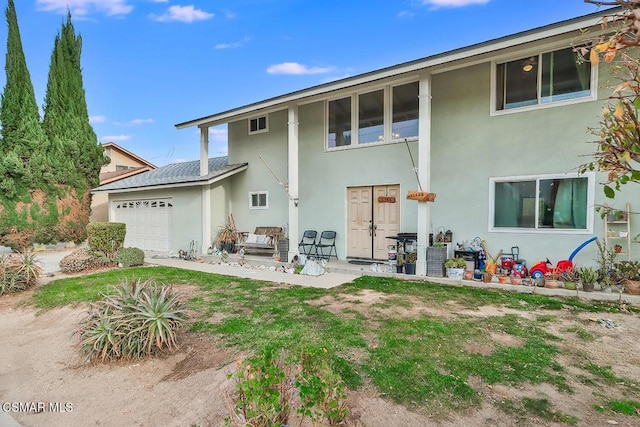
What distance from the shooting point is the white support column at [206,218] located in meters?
11.3

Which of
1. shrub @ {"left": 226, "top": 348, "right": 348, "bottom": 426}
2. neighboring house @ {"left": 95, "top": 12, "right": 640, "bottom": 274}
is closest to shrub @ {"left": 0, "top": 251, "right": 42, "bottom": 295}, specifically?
neighboring house @ {"left": 95, "top": 12, "right": 640, "bottom": 274}

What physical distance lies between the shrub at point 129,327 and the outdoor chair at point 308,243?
6.15 metres

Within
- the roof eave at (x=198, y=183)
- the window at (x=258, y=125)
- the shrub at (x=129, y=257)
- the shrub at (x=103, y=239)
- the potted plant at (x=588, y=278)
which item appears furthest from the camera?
the window at (x=258, y=125)

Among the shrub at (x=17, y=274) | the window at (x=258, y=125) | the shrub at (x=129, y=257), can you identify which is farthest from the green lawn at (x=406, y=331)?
the window at (x=258, y=125)

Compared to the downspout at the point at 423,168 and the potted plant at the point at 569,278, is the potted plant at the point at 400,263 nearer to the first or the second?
the downspout at the point at 423,168

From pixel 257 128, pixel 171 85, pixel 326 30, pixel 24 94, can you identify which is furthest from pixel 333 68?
pixel 24 94

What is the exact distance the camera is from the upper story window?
8602 mm

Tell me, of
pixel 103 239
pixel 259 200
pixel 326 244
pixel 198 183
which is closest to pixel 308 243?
pixel 326 244

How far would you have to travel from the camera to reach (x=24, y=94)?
13.0 m

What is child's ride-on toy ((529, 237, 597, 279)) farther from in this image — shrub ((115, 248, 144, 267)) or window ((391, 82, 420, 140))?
shrub ((115, 248, 144, 267))

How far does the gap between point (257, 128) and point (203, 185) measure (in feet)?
9.33

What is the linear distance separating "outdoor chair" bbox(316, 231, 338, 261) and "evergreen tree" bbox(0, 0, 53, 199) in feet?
39.0

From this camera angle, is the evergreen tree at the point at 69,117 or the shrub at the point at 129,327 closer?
the shrub at the point at 129,327

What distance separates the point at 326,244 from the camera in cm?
993
